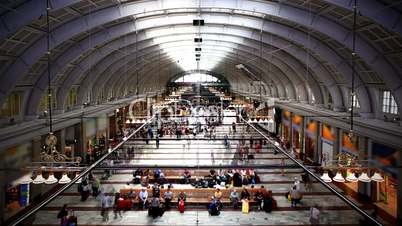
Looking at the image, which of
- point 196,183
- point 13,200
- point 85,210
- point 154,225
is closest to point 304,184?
point 196,183

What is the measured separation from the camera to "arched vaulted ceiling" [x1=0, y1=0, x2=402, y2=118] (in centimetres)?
1315

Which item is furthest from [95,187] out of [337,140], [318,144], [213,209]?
[318,144]

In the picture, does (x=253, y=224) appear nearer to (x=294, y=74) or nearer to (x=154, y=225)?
(x=154, y=225)

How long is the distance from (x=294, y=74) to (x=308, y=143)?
478 centimetres

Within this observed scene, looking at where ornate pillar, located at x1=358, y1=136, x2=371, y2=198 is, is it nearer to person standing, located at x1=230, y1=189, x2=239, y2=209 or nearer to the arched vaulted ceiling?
the arched vaulted ceiling

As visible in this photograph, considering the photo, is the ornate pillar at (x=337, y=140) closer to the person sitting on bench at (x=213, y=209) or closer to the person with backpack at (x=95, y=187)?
the person sitting on bench at (x=213, y=209)

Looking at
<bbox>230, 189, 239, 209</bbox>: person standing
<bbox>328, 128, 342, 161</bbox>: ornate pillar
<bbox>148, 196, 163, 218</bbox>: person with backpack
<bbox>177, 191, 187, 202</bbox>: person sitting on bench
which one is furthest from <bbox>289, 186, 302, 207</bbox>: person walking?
<bbox>328, 128, 342, 161</bbox>: ornate pillar

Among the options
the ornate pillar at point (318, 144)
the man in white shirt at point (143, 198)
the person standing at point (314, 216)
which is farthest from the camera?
the ornate pillar at point (318, 144)

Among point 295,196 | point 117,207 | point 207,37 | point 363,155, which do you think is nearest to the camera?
point 117,207

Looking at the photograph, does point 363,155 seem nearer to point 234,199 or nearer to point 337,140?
point 337,140

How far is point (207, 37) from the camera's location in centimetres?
2709

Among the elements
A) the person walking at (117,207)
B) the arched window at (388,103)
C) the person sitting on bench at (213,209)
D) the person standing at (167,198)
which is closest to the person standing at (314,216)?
the person sitting on bench at (213,209)

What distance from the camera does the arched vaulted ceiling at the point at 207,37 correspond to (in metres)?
13.1

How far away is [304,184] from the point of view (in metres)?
19.4
